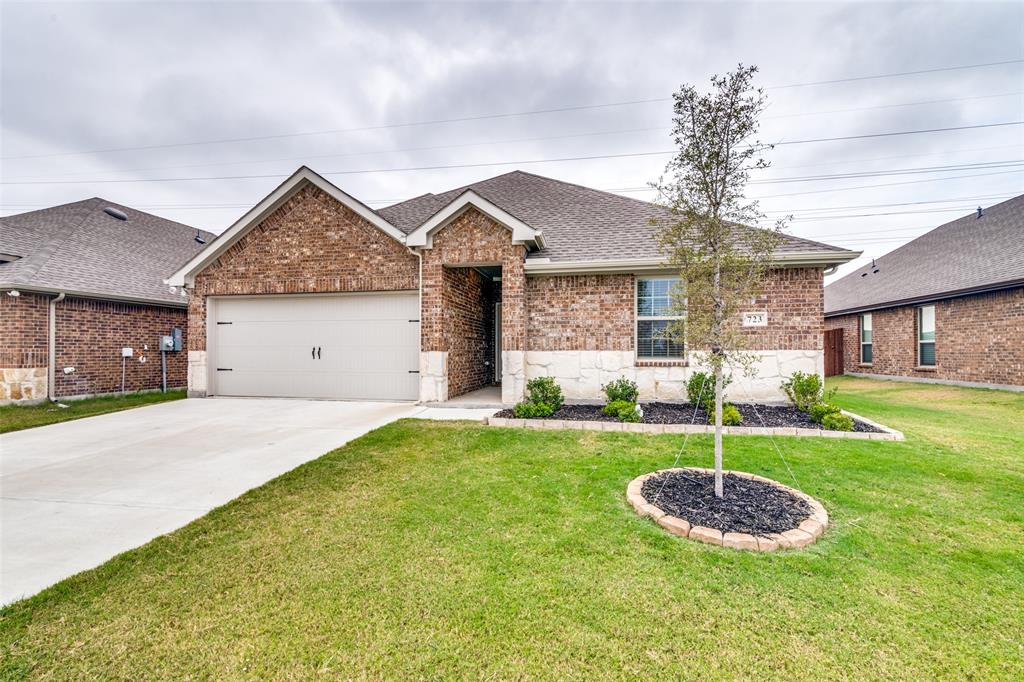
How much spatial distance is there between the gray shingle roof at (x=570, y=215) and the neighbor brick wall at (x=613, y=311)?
543 millimetres

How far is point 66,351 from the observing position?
10000mm

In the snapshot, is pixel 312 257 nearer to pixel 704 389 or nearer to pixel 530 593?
pixel 704 389

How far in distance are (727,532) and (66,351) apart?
47.6 ft

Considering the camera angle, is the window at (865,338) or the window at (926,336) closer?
the window at (926,336)

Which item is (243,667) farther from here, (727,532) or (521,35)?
(521,35)

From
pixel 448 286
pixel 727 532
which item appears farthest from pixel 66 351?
pixel 727 532

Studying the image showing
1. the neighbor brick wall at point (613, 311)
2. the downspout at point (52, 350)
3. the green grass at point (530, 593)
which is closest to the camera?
the green grass at point (530, 593)

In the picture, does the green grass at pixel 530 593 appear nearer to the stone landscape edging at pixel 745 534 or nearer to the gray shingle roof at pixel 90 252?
the stone landscape edging at pixel 745 534

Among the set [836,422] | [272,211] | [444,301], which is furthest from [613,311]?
[272,211]

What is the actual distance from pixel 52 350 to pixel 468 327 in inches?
397

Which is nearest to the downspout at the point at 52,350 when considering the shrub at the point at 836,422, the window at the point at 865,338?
the shrub at the point at 836,422

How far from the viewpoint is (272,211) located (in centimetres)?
973

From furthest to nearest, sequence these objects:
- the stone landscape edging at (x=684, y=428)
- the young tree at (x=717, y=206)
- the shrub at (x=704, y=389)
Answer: the shrub at (x=704, y=389), the stone landscape edging at (x=684, y=428), the young tree at (x=717, y=206)

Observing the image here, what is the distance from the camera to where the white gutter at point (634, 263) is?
Answer: 7578 mm
